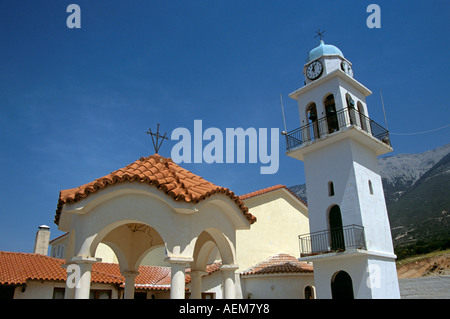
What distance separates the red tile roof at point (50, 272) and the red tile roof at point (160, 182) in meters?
9.69

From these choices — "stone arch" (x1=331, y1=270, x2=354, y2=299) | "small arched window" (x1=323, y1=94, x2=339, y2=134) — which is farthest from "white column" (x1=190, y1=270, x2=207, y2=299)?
"small arched window" (x1=323, y1=94, x2=339, y2=134)

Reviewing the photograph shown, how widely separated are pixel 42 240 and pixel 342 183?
64.7ft

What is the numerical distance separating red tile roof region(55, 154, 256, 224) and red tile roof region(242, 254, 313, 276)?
35.8ft

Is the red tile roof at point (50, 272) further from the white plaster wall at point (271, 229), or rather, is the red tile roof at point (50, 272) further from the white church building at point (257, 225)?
the white plaster wall at point (271, 229)

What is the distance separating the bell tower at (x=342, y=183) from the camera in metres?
15.4

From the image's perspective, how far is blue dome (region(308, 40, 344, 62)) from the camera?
761 inches

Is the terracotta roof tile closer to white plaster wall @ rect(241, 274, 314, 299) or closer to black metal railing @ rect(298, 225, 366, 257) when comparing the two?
white plaster wall @ rect(241, 274, 314, 299)

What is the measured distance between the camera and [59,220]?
8461 mm

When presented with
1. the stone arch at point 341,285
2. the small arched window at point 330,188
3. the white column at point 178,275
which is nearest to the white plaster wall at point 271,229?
the small arched window at point 330,188

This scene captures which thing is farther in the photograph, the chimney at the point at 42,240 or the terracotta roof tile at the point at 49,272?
the chimney at the point at 42,240

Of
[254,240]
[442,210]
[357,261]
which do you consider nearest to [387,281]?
[357,261]

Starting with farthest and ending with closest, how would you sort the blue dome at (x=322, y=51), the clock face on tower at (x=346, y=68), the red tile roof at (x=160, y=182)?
the blue dome at (x=322, y=51) < the clock face on tower at (x=346, y=68) < the red tile roof at (x=160, y=182)

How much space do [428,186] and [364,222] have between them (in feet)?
146

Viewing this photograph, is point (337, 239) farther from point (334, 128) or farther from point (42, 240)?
point (42, 240)
